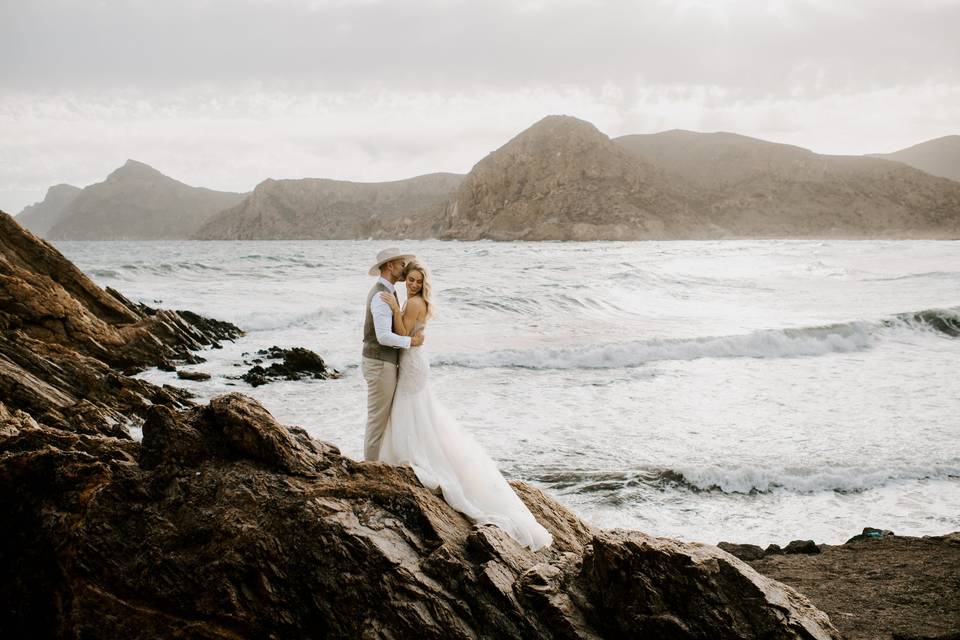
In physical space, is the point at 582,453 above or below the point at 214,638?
below

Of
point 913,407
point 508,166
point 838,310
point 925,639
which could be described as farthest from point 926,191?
point 925,639

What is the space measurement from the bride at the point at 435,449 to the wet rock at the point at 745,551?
2.59 metres

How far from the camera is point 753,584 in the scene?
3203mm

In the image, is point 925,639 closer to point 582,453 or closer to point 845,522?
point 845,522

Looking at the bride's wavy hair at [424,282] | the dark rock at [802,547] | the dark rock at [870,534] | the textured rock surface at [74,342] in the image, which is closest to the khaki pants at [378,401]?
the bride's wavy hair at [424,282]

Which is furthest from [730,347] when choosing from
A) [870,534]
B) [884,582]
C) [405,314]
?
[405,314]

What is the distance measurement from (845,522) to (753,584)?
4382mm

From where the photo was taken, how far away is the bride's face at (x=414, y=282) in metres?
4.98

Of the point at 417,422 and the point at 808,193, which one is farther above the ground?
the point at 808,193

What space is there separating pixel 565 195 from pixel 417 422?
13727 cm

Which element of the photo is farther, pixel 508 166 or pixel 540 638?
pixel 508 166

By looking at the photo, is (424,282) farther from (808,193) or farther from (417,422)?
(808,193)

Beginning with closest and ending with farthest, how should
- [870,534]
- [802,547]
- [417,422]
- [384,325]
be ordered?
[417,422] < [384,325] < [802,547] < [870,534]

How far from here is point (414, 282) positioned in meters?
4.99
